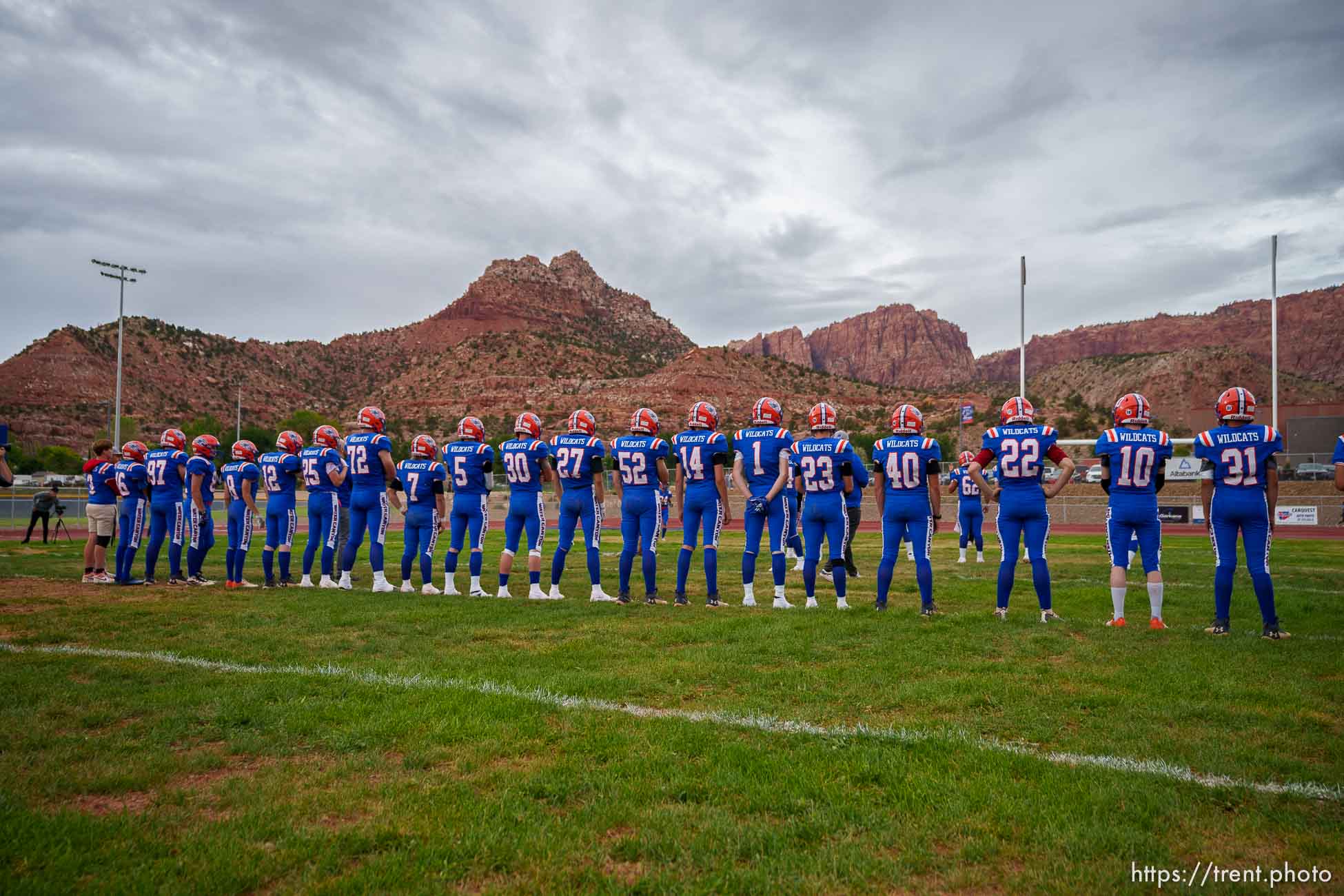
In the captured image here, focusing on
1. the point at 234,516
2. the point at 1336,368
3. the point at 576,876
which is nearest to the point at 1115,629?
the point at 576,876

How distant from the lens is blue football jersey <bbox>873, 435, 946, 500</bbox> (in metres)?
9.70

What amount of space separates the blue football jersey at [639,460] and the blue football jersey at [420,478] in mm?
2828

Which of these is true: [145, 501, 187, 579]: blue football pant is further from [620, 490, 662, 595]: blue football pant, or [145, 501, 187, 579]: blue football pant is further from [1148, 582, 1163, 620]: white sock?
[1148, 582, 1163, 620]: white sock

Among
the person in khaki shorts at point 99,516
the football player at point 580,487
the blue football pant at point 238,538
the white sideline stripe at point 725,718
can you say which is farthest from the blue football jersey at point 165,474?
the football player at point 580,487

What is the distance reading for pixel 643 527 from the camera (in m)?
11.3

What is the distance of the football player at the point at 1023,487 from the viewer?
30.3 ft

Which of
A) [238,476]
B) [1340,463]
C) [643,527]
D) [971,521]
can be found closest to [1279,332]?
[971,521]

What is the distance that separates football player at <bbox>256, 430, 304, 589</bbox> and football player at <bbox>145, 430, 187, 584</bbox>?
1356 mm

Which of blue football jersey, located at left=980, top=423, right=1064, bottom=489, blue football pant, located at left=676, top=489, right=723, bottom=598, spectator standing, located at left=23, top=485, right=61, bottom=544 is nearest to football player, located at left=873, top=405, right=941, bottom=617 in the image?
blue football jersey, located at left=980, top=423, right=1064, bottom=489

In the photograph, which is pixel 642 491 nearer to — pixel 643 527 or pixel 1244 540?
pixel 643 527

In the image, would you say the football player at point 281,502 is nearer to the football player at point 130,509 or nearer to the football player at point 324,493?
the football player at point 324,493

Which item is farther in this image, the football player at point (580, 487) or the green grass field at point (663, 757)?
the football player at point (580, 487)

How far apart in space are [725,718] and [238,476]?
1047 centimetres

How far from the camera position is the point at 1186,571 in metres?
15.1
